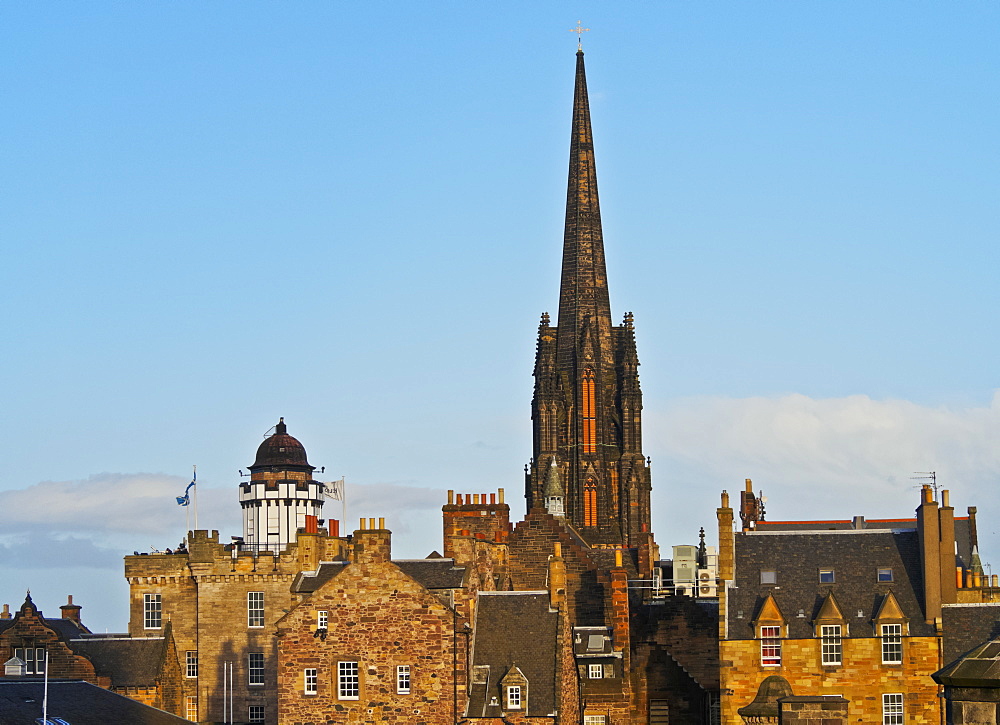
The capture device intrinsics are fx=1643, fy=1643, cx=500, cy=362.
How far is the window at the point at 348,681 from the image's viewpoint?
185ft

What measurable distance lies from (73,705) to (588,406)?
221ft

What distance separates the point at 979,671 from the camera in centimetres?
1641

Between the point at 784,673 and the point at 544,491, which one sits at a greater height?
the point at 544,491

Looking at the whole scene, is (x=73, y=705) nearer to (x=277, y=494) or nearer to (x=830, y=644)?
(x=830, y=644)

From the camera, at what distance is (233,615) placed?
72.7m

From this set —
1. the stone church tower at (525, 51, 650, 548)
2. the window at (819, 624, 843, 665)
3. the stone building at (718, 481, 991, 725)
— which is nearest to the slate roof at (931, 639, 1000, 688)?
the stone building at (718, 481, 991, 725)

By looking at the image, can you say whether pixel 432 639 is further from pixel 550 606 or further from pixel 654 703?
pixel 654 703

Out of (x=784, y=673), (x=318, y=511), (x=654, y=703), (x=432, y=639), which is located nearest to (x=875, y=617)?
(x=784, y=673)

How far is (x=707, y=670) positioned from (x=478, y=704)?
1633 cm

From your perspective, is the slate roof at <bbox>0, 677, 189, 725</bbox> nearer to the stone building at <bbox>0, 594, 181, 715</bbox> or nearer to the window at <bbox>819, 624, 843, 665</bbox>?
the stone building at <bbox>0, 594, 181, 715</bbox>

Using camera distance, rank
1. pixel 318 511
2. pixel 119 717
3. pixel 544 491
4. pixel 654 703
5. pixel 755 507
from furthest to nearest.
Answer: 1. pixel 544 491
2. pixel 318 511
3. pixel 755 507
4. pixel 654 703
5. pixel 119 717

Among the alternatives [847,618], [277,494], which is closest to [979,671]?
[847,618]

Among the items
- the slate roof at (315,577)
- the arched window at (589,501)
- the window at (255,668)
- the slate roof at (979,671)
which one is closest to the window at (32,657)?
the window at (255,668)

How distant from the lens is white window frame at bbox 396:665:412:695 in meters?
56.0
